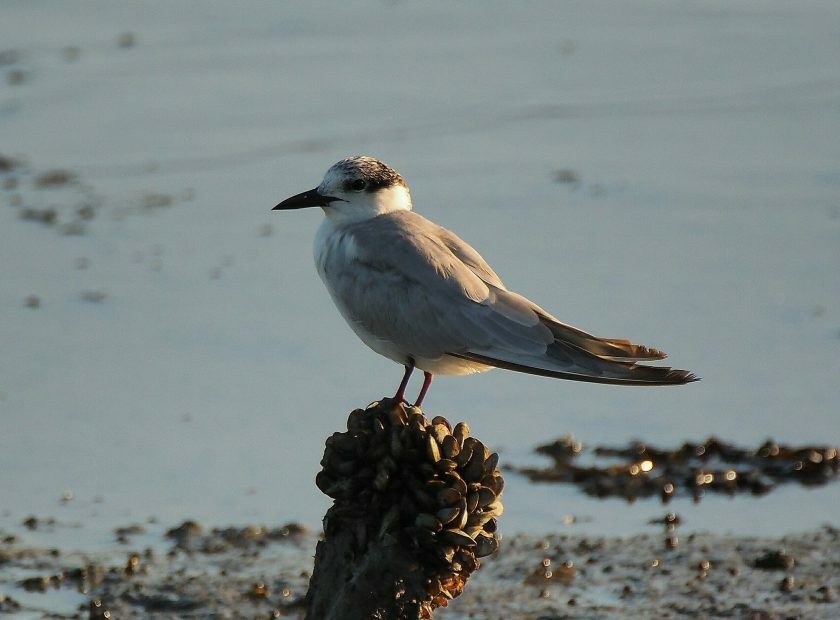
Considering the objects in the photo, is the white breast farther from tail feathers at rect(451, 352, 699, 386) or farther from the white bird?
tail feathers at rect(451, 352, 699, 386)

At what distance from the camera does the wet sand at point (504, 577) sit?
6.59 m

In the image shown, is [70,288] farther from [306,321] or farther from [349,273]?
[349,273]

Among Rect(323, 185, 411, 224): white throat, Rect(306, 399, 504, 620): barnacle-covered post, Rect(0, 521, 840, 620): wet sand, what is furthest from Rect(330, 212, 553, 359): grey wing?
Rect(0, 521, 840, 620): wet sand

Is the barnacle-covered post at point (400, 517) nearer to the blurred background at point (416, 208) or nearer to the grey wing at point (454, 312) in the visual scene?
the grey wing at point (454, 312)

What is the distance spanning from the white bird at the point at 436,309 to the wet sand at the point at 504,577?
1455 mm

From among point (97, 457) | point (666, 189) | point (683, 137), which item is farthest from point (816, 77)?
point (97, 457)

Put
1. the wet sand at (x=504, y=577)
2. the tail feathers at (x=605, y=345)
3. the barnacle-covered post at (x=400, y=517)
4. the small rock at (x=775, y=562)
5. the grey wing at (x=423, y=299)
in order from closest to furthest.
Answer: the barnacle-covered post at (x=400, y=517)
the tail feathers at (x=605, y=345)
the grey wing at (x=423, y=299)
the wet sand at (x=504, y=577)
the small rock at (x=775, y=562)

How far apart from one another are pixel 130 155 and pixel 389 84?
2095mm

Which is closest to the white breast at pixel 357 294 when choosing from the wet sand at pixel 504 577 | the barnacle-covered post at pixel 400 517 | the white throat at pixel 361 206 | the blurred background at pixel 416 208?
the white throat at pixel 361 206

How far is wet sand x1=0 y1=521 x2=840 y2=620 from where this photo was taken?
21.6ft

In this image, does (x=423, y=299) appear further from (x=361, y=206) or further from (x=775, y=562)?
(x=775, y=562)

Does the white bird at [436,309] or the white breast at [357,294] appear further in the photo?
the white breast at [357,294]

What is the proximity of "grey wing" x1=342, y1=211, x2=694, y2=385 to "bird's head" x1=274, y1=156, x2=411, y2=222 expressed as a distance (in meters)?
0.24

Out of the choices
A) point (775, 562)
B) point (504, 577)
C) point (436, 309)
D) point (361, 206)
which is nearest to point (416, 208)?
point (504, 577)
